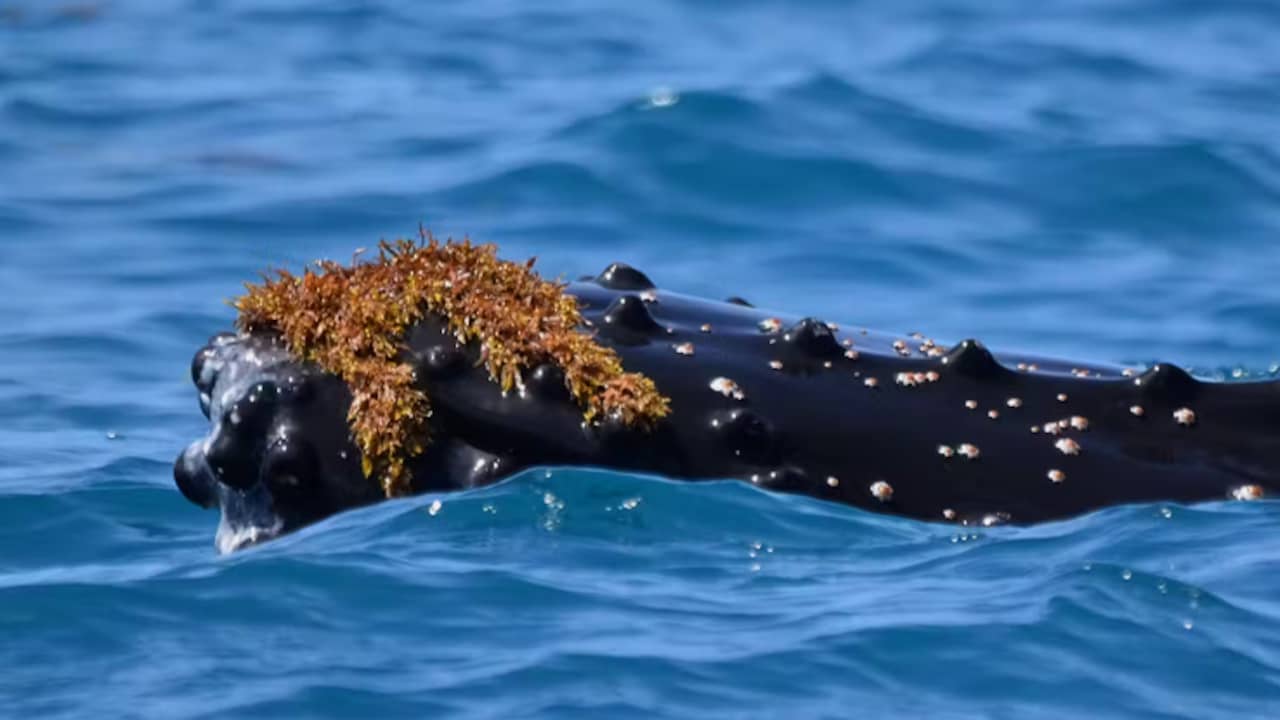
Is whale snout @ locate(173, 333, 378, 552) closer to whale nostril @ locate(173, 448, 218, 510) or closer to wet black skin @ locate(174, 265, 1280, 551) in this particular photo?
wet black skin @ locate(174, 265, 1280, 551)

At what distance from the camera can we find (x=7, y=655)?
6141 mm

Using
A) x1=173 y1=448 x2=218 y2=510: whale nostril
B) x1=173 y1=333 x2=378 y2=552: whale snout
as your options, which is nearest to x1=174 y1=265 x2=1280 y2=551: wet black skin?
x1=173 y1=333 x2=378 y2=552: whale snout

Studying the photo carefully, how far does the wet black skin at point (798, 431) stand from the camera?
664cm

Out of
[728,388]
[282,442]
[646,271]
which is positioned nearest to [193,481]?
[282,442]

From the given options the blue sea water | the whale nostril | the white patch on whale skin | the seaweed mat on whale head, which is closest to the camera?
the blue sea water

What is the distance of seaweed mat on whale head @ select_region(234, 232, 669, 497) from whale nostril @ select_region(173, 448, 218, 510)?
0.53 metres

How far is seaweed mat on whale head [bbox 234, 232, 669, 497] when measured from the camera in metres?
6.62

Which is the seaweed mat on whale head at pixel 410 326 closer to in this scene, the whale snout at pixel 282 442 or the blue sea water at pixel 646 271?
the whale snout at pixel 282 442

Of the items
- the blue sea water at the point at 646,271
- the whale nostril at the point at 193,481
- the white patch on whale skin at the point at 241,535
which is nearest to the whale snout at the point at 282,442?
the white patch on whale skin at the point at 241,535

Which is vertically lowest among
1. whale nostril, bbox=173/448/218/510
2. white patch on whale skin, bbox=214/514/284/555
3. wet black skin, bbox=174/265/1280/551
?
white patch on whale skin, bbox=214/514/284/555

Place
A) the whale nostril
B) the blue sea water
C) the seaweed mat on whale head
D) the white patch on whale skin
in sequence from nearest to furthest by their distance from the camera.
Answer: the blue sea water → the seaweed mat on whale head → the white patch on whale skin → the whale nostril

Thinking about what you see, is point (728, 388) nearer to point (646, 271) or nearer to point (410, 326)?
point (410, 326)

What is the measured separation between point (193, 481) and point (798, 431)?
6.79 feet

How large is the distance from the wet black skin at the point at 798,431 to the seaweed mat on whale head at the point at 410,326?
56mm
